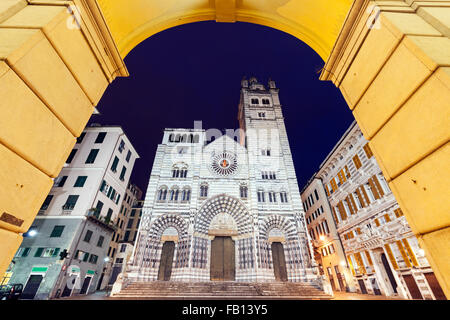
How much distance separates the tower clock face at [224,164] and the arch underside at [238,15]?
61.6ft

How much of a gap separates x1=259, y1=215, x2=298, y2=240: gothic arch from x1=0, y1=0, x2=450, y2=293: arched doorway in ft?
57.1

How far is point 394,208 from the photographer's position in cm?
1277

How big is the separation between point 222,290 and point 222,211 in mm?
7184

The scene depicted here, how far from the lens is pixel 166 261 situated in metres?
17.6

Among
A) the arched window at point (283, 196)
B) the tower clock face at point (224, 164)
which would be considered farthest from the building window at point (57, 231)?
the arched window at point (283, 196)

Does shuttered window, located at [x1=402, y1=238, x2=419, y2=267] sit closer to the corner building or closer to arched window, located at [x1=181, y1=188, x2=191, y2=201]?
the corner building

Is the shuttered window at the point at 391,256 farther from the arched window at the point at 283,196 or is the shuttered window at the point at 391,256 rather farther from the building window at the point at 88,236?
the building window at the point at 88,236

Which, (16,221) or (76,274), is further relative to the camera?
(76,274)

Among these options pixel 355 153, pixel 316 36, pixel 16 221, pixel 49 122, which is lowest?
pixel 16 221

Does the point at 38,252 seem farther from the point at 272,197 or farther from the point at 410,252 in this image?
the point at 410,252

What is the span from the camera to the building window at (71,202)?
671 inches
